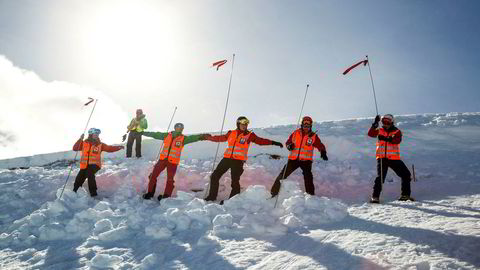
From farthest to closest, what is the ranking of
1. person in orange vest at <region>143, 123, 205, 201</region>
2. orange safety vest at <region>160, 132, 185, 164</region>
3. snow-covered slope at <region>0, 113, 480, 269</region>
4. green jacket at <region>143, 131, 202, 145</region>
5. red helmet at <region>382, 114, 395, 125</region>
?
green jacket at <region>143, 131, 202, 145</region>, orange safety vest at <region>160, 132, 185, 164</region>, person in orange vest at <region>143, 123, 205, 201</region>, red helmet at <region>382, 114, 395, 125</region>, snow-covered slope at <region>0, 113, 480, 269</region>

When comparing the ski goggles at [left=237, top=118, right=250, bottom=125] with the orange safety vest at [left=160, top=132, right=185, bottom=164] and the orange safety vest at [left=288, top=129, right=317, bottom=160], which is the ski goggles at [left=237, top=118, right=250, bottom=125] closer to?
the orange safety vest at [left=288, top=129, right=317, bottom=160]

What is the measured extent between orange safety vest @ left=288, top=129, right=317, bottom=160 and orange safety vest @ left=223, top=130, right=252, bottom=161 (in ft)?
3.58

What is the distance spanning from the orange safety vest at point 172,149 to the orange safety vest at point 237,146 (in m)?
1.29

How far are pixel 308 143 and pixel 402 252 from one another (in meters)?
4.03

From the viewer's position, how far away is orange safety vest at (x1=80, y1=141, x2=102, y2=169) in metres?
8.19

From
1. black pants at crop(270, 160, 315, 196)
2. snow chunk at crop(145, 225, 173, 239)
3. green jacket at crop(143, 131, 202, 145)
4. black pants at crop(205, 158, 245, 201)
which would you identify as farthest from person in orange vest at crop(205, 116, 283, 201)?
snow chunk at crop(145, 225, 173, 239)

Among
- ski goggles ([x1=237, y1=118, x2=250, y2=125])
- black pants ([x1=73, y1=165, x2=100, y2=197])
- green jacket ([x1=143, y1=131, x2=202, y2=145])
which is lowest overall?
black pants ([x1=73, y1=165, x2=100, y2=197])

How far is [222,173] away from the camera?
7637 mm

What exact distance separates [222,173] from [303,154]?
1.87m

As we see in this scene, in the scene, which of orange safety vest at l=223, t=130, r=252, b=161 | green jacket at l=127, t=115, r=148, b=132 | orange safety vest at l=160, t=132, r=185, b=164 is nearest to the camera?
orange safety vest at l=223, t=130, r=252, b=161

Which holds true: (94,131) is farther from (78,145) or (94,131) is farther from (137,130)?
(137,130)

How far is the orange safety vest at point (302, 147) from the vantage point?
743 centimetres

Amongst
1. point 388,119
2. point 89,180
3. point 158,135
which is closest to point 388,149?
point 388,119

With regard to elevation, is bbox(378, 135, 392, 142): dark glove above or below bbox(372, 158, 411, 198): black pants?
above
